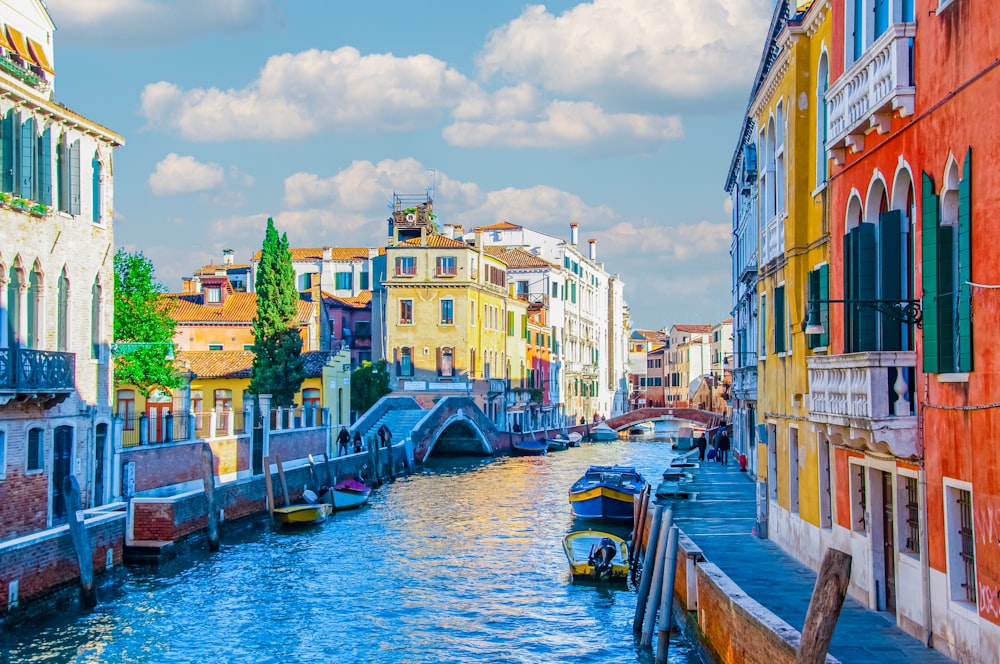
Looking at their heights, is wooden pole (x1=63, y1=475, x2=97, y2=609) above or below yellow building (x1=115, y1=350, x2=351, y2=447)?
below

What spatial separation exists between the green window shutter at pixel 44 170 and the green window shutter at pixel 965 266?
1644cm

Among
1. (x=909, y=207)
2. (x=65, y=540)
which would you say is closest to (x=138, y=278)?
(x=65, y=540)

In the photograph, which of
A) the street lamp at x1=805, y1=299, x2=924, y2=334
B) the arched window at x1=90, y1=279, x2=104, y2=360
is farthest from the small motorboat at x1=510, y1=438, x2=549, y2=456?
the street lamp at x1=805, y1=299, x2=924, y2=334

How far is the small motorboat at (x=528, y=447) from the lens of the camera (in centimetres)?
5478

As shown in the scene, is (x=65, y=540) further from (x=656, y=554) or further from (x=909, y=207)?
(x=909, y=207)

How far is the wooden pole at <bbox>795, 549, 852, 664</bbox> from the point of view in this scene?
25.7 feet

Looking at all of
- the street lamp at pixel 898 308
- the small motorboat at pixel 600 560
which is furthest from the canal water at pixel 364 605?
the street lamp at pixel 898 308

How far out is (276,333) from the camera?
4075 centimetres

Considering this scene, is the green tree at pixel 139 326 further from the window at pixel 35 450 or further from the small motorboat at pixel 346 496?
the window at pixel 35 450

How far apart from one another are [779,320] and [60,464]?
13.1m

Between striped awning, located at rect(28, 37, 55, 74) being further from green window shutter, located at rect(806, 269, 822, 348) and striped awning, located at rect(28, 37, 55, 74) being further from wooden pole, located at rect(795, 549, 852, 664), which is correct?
wooden pole, located at rect(795, 549, 852, 664)

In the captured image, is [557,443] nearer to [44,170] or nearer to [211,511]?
[211,511]

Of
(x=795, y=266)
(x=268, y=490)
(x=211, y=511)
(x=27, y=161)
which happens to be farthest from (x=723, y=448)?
(x=27, y=161)

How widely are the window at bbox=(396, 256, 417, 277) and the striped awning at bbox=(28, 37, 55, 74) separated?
3169 cm
